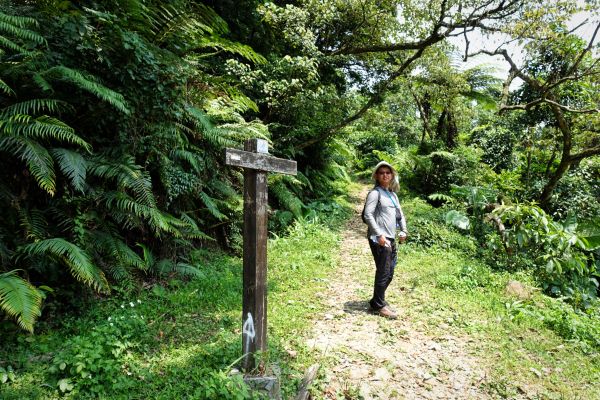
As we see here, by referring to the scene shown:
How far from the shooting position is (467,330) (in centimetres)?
471

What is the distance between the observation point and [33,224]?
12.8ft

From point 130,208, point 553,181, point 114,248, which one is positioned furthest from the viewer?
point 553,181

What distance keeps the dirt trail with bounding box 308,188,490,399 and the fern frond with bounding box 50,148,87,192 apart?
3009 millimetres

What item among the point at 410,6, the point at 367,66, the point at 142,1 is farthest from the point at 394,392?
the point at 367,66

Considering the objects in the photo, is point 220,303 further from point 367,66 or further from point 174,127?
point 367,66

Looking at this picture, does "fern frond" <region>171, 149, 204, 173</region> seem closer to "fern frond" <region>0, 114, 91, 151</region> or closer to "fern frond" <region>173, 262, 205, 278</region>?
"fern frond" <region>173, 262, 205, 278</region>

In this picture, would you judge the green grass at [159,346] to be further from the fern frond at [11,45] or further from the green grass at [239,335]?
the fern frond at [11,45]

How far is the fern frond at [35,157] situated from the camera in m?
3.62

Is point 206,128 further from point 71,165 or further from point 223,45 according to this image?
point 71,165

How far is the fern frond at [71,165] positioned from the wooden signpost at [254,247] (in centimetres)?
199

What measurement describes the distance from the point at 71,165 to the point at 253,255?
2.30 metres

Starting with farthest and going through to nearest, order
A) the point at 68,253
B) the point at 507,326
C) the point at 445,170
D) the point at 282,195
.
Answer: the point at 445,170, the point at 282,195, the point at 507,326, the point at 68,253

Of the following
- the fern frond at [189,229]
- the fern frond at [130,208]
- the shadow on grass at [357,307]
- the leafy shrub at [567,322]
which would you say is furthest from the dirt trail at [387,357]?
the fern frond at [130,208]

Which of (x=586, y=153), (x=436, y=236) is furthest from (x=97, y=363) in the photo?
(x=586, y=153)
